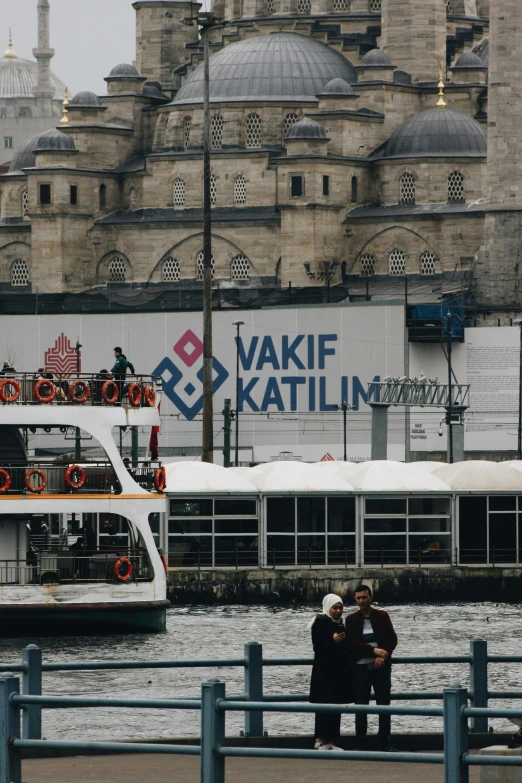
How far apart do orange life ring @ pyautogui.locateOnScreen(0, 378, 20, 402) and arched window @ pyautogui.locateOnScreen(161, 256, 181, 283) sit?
6044 centimetres

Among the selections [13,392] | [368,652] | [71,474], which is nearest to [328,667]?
[368,652]

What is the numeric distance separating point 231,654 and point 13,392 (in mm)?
4884

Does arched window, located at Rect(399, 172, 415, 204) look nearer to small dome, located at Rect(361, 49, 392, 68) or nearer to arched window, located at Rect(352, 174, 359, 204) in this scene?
arched window, located at Rect(352, 174, 359, 204)

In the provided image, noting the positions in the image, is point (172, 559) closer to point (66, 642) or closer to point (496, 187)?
point (66, 642)

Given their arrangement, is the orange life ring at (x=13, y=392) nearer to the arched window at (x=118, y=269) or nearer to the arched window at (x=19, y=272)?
the arched window at (x=118, y=269)

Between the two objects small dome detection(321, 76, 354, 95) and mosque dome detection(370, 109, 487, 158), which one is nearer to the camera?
mosque dome detection(370, 109, 487, 158)

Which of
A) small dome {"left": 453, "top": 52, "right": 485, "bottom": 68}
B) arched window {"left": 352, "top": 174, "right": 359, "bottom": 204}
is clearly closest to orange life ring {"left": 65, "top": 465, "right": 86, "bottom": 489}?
arched window {"left": 352, "top": 174, "right": 359, "bottom": 204}

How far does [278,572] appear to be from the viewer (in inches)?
1464

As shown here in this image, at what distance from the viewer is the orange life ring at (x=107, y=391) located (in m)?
30.9

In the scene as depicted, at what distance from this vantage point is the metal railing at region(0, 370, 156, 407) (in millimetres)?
30391

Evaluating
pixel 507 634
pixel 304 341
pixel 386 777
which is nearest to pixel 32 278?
pixel 304 341

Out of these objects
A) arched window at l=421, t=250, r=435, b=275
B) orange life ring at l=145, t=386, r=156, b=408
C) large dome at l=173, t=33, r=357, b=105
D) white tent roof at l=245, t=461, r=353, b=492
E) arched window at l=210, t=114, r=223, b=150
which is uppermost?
large dome at l=173, t=33, r=357, b=105

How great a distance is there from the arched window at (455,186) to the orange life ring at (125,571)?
60.5 m

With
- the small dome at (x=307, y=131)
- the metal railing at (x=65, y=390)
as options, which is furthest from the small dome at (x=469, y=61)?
the metal railing at (x=65, y=390)
